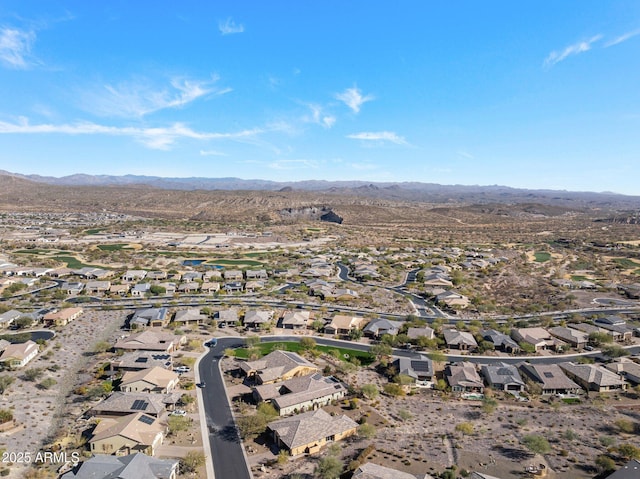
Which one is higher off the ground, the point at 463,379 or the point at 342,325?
the point at 342,325

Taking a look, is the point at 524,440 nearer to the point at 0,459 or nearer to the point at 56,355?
the point at 0,459

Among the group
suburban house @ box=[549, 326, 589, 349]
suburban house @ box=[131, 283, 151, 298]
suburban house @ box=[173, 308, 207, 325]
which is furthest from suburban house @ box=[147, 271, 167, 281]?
suburban house @ box=[549, 326, 589, 349]

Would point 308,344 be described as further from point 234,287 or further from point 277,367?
point 234,287

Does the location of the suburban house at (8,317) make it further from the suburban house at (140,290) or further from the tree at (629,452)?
the tree at (629,452)

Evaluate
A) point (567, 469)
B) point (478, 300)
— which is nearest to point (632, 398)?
point (567, 469)

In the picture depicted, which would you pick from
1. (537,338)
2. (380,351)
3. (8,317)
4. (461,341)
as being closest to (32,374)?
(8,317)

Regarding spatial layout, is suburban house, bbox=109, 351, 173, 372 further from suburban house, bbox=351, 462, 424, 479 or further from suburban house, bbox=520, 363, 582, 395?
suburban house, bbox=520, 363, 582, 395
